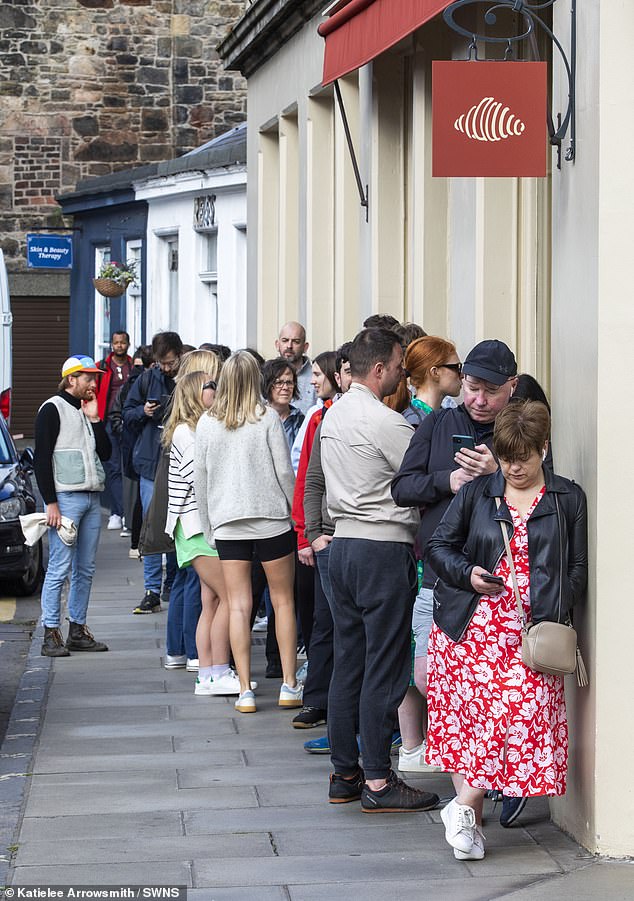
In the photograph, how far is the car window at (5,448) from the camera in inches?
512

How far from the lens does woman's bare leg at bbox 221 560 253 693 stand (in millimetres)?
8312

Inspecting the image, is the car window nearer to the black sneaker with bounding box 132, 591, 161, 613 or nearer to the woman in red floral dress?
the black sneaker with bounding box 132, 591, 161, 613

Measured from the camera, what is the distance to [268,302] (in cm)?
1527

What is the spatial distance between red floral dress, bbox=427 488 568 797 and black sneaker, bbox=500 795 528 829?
1.95ft

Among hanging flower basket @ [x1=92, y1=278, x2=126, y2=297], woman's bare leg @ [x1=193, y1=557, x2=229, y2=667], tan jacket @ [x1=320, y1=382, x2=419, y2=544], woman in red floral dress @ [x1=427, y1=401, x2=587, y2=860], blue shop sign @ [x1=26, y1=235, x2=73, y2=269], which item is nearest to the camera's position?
woman in red floral dress @ [x1=427, y1=401, x2=587, y2=860]

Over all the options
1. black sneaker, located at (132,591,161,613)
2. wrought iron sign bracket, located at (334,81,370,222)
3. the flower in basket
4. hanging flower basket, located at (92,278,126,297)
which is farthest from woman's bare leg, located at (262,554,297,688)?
the flower in basket

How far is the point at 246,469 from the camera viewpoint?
820 cm

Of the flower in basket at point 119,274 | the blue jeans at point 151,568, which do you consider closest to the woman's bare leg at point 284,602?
the blue jeans at point 151,568

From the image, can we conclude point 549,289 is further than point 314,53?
No

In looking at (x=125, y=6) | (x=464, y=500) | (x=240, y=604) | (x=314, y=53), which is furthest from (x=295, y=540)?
(x=125, y=6)

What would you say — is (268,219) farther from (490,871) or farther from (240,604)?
(490,871)

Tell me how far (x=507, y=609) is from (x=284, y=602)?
9.39 ft

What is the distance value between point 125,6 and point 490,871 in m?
26.2

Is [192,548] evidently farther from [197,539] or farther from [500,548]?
[500,548]
